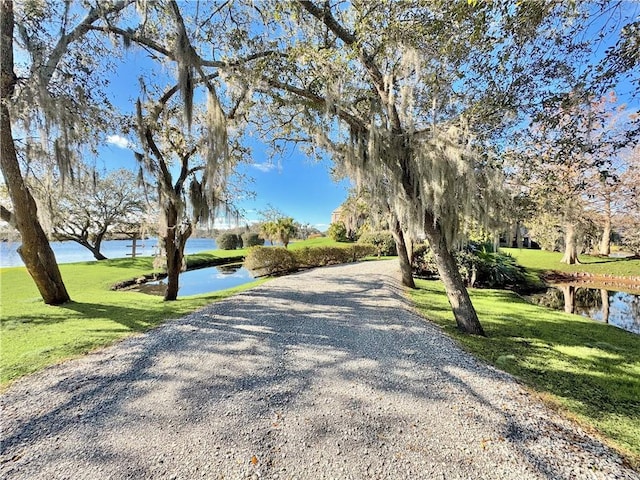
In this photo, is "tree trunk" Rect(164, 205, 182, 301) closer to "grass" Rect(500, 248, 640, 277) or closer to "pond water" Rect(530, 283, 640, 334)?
"pond water" Rect(530, 283, 640, 334)

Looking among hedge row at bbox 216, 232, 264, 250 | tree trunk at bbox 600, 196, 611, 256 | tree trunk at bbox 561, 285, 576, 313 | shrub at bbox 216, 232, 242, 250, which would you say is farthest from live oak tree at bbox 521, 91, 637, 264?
shrub at bbox 216, 232, 242, 250

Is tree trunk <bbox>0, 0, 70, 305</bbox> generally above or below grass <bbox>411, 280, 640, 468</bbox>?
above

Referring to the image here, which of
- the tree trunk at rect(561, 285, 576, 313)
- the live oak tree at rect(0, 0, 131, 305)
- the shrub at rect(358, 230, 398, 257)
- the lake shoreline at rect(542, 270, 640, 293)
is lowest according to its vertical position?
the tree trunk at rect(561, 285, 576, 313)

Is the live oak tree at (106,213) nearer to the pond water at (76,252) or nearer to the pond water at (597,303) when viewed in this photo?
the pond water at (76,252)

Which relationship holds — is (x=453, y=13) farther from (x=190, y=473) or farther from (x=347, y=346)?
(x=190, y=473)

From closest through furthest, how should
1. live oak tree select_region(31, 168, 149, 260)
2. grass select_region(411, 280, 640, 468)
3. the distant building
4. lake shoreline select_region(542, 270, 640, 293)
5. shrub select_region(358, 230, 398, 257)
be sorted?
grass select_region(411, 280, 640, 468) → lake shoreline select_region(542, 270, 640, 293) → live oak tree select_region(31, 168, 149, 260) → shrub select_region(358, 230, 398, 257) → the distant building

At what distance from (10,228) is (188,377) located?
20.1ft

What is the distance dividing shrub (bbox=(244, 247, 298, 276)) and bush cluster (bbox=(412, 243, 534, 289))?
6656mm

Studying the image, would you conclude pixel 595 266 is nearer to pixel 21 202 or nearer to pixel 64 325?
pixel 64 325

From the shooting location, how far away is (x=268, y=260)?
13195 millimetres

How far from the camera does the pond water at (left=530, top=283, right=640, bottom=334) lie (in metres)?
7.60

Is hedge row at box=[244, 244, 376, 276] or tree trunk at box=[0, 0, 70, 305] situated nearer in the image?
tree trunk at box=[0, 0, 70, 305]

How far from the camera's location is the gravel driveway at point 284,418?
1785 mm

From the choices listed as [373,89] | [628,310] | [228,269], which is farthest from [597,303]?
[228,269]
